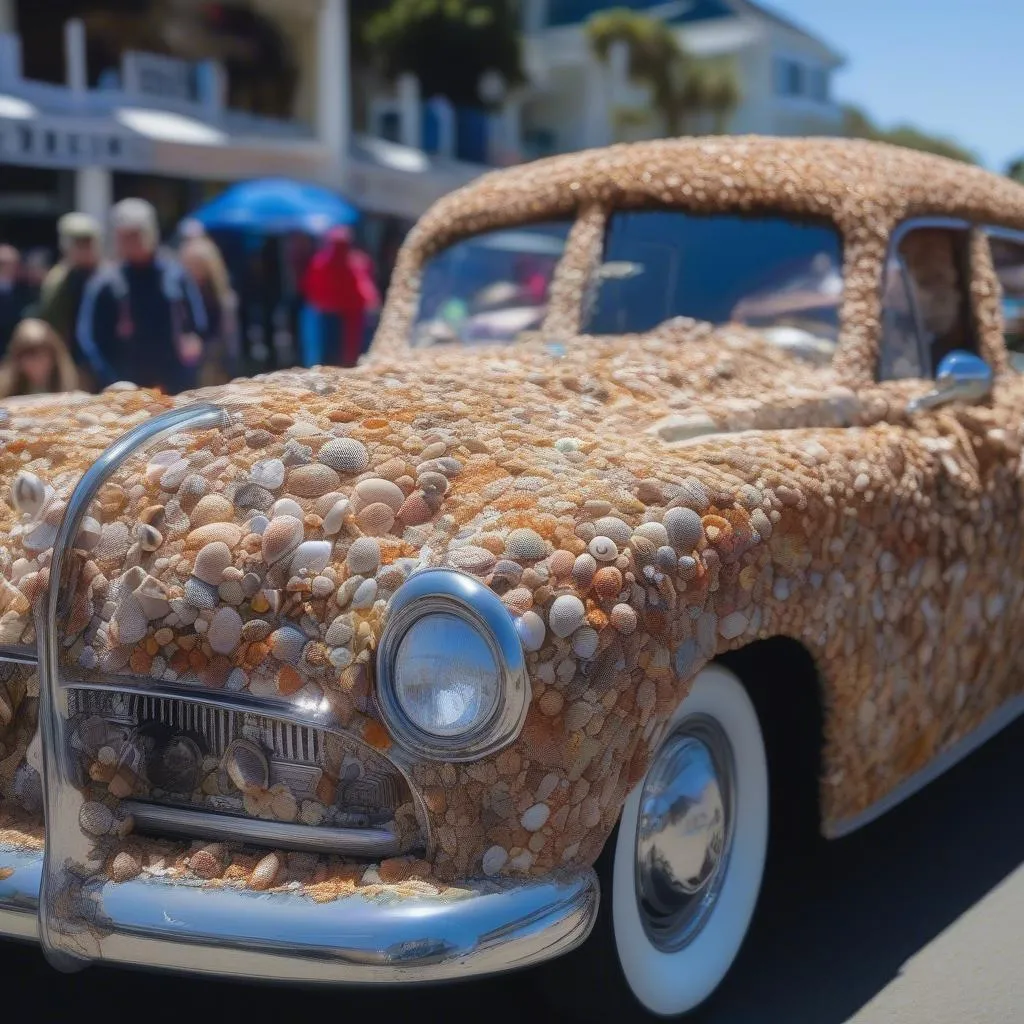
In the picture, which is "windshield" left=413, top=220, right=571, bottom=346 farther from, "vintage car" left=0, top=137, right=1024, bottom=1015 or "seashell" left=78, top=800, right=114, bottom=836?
"seashell" left=78, top=800, right=114, bottom=836

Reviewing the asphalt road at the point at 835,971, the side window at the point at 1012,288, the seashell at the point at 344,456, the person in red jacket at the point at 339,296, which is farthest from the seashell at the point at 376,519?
the person in red jacket at the point at 339,296

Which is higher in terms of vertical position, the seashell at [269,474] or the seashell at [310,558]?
the seashell at [269,474]

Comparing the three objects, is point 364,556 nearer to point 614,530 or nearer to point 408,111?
point 614,530

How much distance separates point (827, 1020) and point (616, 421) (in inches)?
49.3

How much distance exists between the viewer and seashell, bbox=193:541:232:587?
2.26 metres

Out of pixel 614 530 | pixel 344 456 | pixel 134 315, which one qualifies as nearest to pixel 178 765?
pixel 344 456

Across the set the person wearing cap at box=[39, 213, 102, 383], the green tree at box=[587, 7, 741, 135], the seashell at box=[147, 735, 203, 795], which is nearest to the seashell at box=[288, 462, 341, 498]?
the seashell at box=[147, 735, 203, 795]

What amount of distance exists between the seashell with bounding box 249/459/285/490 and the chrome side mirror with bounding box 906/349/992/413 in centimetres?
163

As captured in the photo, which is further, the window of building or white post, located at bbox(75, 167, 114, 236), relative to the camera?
white post, located at bbox(75, 167, 114, 236)

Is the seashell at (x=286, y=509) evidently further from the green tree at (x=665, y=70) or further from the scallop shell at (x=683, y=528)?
the green tree at (x=665, y=70)

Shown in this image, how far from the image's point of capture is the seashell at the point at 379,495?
2.32m

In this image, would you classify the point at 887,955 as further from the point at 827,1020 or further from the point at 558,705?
the point at 558,705

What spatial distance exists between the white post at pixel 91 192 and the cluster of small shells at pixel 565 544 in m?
15.0

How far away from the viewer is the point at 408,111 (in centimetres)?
2541
